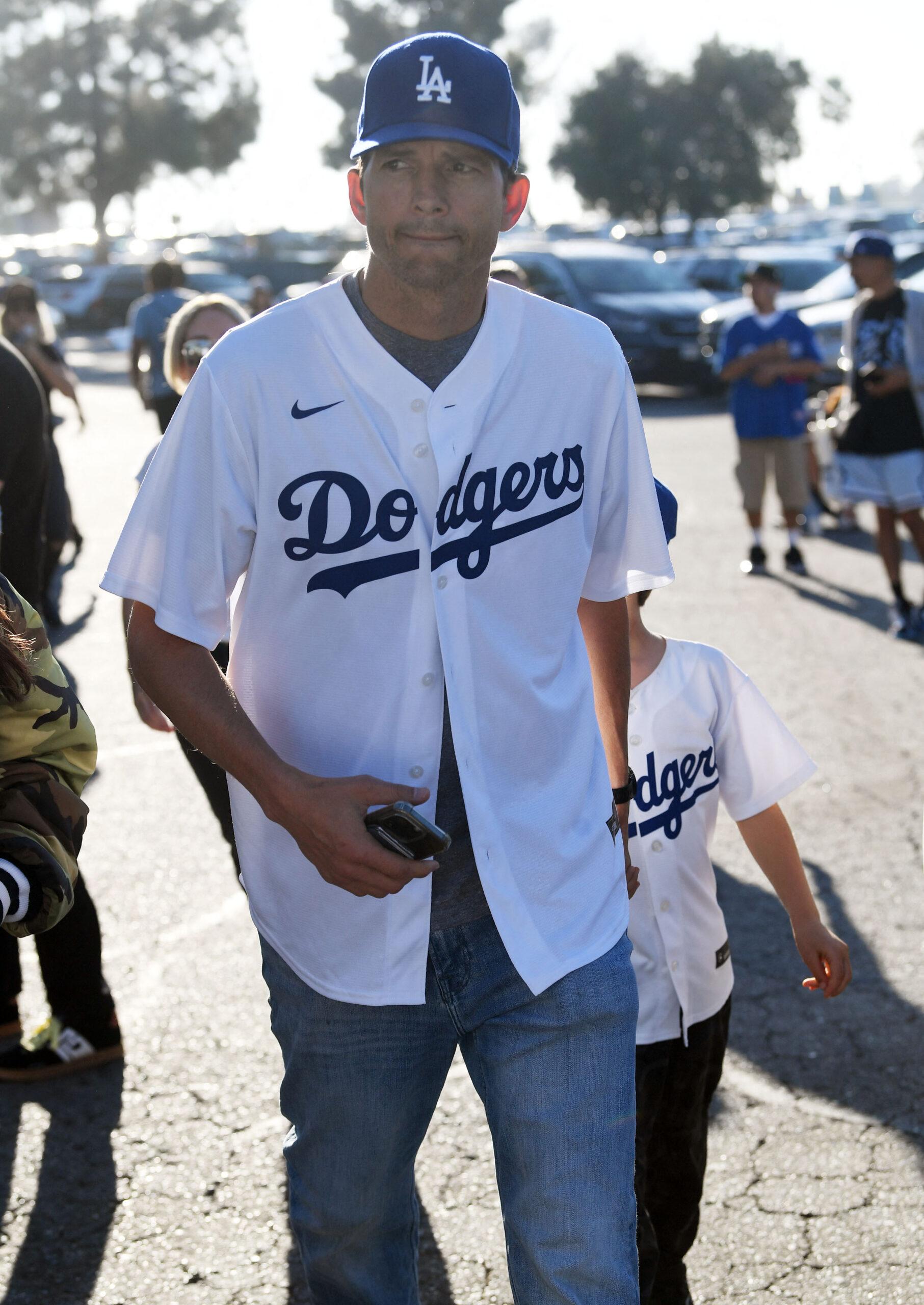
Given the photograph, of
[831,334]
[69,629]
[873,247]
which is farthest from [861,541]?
[69,629]

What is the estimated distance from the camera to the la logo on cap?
2.30 m

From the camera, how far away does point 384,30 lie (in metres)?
59.8

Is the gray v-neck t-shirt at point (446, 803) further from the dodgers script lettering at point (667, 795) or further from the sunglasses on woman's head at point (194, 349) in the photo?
the sunglasses on woman's head at point (194, 349)

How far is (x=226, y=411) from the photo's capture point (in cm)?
224

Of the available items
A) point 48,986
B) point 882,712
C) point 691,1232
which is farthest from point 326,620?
point 882,712

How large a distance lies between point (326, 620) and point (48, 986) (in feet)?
7.41

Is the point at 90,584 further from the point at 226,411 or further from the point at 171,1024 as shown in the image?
the point at 226,411

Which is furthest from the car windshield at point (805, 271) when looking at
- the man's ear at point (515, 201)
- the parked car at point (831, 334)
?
the man's ear at point (515, 201)

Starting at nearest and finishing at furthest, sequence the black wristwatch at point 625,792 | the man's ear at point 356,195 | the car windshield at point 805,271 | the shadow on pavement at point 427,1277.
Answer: the man's ear at point 356,195 → the black wristwatch at point 625,792 → the shadow on pavement at point 427,1277 → the car windshield at point 805,271

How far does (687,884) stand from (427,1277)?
1068 millimetres

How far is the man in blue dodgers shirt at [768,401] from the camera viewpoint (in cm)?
1016

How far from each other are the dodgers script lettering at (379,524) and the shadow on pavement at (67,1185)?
6.13 ft

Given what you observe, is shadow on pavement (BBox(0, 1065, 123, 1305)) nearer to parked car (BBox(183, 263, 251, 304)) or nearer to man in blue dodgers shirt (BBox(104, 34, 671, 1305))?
man in blue dodgers shirt (BBox(104, 34, 671, 1305))

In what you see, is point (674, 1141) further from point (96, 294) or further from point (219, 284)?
point (96, 294)
